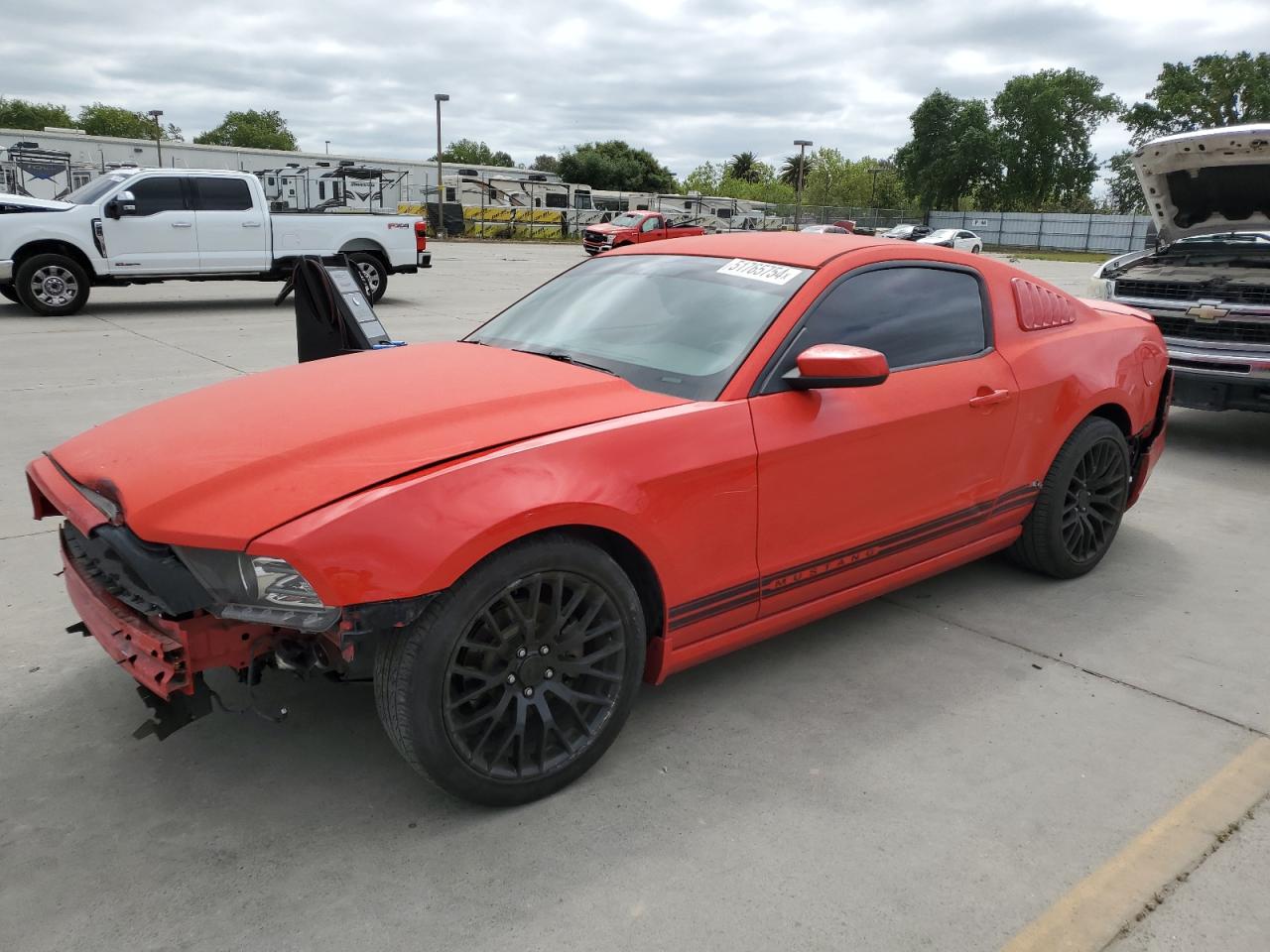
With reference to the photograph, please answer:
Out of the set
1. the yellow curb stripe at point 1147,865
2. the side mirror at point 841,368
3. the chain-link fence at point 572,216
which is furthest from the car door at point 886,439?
the chain-link fence at point 572,216

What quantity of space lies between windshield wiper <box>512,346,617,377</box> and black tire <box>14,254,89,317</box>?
1131 cm

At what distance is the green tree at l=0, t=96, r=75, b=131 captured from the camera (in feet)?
266

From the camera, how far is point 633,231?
30891 mm

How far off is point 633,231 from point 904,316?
28.3 m

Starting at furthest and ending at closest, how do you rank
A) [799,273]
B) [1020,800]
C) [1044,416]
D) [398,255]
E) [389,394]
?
[398,255]
[1044,416]
[799,273]
[389,394]
[1020,800]

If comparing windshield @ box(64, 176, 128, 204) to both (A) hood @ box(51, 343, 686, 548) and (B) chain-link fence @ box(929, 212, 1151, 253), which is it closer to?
(A) hood @ box(51, 343, 686, 548)

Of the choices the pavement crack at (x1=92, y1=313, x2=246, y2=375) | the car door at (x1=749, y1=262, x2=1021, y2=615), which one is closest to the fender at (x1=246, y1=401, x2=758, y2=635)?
the car door at (x1=749, y1=262, x2=1021, y2=615)

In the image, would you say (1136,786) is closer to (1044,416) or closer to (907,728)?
(907,728)

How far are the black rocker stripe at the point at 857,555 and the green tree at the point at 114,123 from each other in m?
99.9

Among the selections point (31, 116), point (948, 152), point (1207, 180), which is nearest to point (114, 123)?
point (31, 116)

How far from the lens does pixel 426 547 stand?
2.28 m

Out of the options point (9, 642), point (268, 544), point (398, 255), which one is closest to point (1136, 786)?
point (268, 544)

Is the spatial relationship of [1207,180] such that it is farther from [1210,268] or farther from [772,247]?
[772,247]

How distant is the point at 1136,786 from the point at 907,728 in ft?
2.19
